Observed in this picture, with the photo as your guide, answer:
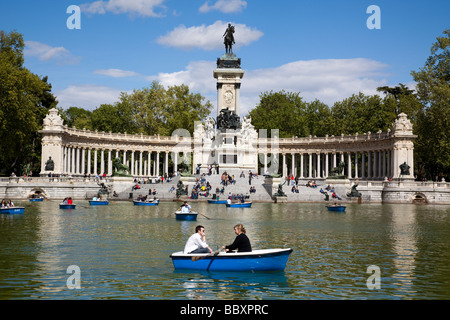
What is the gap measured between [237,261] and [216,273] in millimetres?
924

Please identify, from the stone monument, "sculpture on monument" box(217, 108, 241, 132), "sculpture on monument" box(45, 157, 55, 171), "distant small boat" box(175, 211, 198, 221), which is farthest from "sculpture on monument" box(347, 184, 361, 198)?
"sculpture on monument" box(45, 157, 55, 171)

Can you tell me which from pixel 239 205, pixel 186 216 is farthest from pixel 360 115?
pixel 186 216

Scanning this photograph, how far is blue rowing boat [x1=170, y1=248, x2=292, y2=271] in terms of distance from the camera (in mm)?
17500

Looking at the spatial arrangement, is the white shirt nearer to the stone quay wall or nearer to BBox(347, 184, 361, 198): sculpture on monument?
the stone quay wall

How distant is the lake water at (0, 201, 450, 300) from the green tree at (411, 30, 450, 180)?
39.6m

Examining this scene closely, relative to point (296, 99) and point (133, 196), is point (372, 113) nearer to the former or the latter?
point (296, 99)

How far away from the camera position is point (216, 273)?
59.0 ft

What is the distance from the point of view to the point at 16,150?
259 ft

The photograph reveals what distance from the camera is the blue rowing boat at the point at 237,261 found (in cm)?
1750

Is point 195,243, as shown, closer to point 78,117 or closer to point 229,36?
point 229,36

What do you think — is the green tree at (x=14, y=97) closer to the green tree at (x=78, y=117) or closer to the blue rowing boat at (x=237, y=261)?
the green tree at (x=78, y=117)

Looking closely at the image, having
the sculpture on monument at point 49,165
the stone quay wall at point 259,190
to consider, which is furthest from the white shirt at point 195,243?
the sculpture on monument at point 49,165
